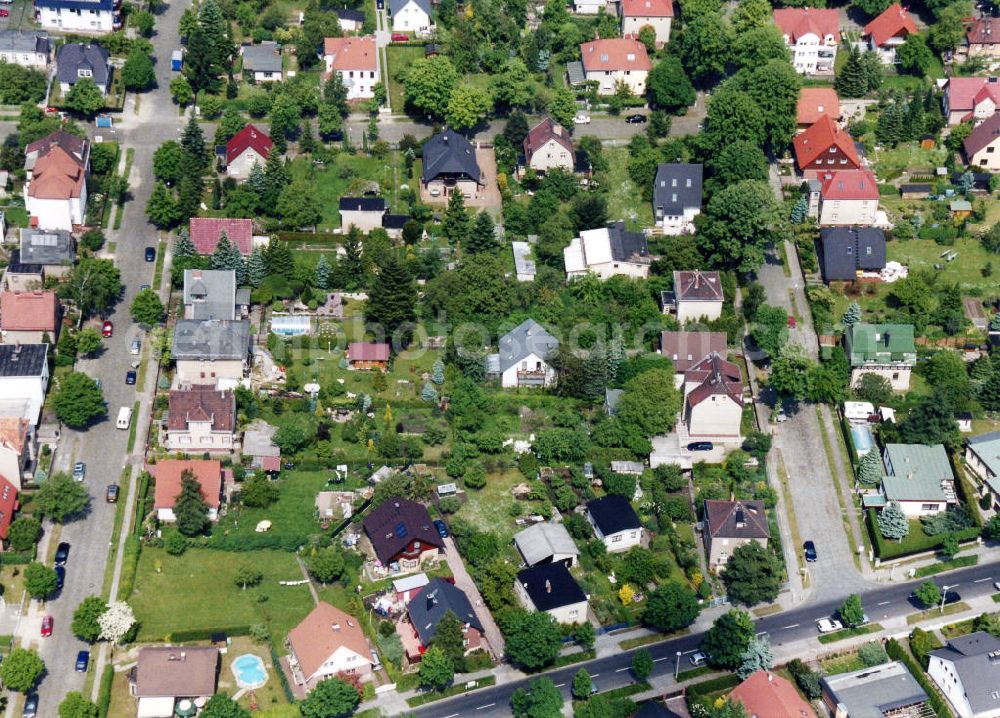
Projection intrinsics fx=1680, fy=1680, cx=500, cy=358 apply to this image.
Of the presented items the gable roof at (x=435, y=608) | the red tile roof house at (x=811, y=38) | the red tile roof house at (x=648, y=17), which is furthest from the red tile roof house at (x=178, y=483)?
the red tile roof house at (x=811, y=38)

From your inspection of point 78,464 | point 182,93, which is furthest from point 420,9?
point 78,464

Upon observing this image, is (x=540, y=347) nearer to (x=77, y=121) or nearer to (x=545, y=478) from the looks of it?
(x=545, y=478)

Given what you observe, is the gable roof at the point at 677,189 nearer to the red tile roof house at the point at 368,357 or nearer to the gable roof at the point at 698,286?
the gable roof at the point at 698,286

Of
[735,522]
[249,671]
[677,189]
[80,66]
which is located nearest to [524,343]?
[735,522]

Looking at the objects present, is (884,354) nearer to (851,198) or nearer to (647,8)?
(851,198)

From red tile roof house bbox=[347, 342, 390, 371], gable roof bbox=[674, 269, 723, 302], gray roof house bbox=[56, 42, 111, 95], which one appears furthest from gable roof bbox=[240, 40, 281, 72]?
gable roof bbox=[674, 269, 723, 302]

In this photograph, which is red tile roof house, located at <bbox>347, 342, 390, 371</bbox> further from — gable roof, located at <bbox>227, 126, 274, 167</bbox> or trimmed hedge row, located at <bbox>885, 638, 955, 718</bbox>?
trimmed hedge row, located at <bbox>885, 638, 955, 718</bbox>
